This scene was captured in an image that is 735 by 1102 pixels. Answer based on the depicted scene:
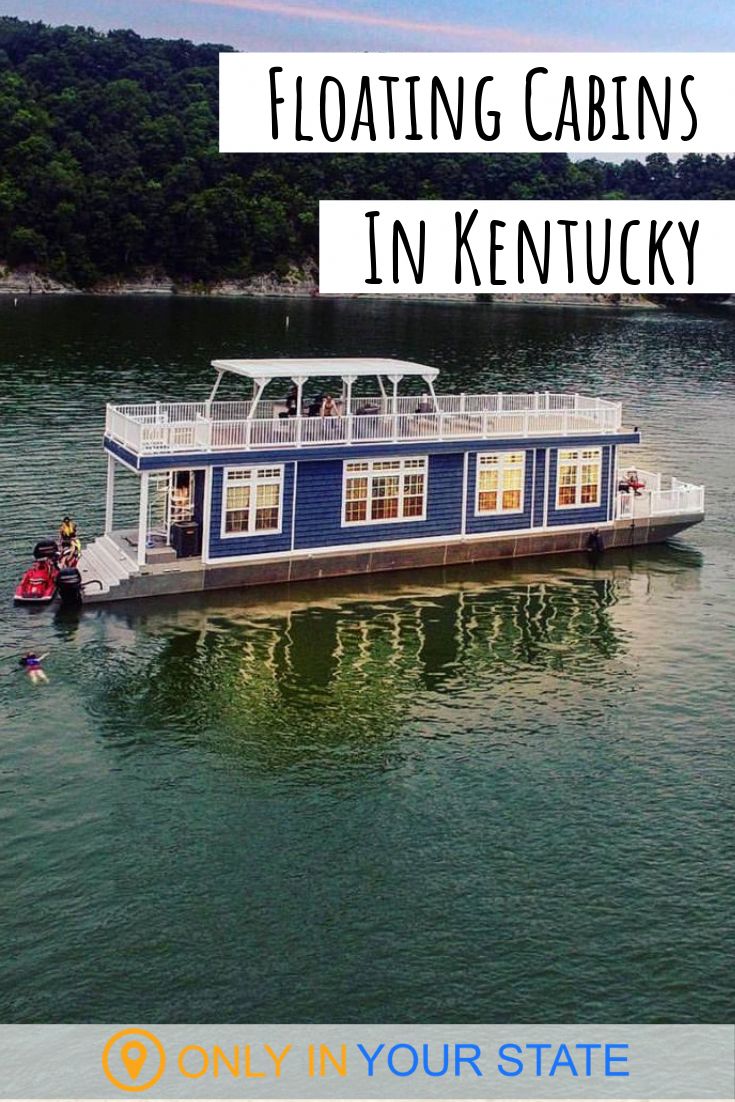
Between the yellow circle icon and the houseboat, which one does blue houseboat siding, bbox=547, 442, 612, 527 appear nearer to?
the houseboat

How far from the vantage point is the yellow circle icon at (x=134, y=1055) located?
1967 cm

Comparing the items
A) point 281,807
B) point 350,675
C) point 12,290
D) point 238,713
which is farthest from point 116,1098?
point 12,290

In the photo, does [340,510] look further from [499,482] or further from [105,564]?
[105,564]

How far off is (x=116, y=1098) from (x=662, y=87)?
1294 inches

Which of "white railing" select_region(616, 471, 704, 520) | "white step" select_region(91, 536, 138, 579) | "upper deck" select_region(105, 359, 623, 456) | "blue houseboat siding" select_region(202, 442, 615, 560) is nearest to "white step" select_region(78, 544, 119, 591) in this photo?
"white step" select_region(91, 536, 138, 579)

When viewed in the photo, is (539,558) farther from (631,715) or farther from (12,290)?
(12,290)

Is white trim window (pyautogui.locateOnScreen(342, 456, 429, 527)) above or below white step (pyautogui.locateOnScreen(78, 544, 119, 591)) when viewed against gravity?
above

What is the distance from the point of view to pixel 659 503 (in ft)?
169

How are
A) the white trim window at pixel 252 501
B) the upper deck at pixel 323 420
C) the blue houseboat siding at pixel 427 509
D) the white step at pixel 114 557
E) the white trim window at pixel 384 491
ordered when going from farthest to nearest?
the white trim window at pixel 384 491, the blue houseboat siding at pixel 427 509, the white trim window at pixel 252 501, the upper deck at pixel 323 420, the white step at pixel 114 557

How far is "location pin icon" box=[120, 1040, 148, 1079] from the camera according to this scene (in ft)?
65.2

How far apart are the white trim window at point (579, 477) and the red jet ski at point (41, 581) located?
737 inches

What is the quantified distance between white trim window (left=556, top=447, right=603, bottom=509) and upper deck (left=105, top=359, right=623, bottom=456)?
0.83 m

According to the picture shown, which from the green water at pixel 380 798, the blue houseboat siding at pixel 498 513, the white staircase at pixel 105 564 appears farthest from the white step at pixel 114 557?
the blue houseboat siding at pixel 498 513

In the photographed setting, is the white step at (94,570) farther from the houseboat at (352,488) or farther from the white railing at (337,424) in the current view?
the white railing at (337,424)
